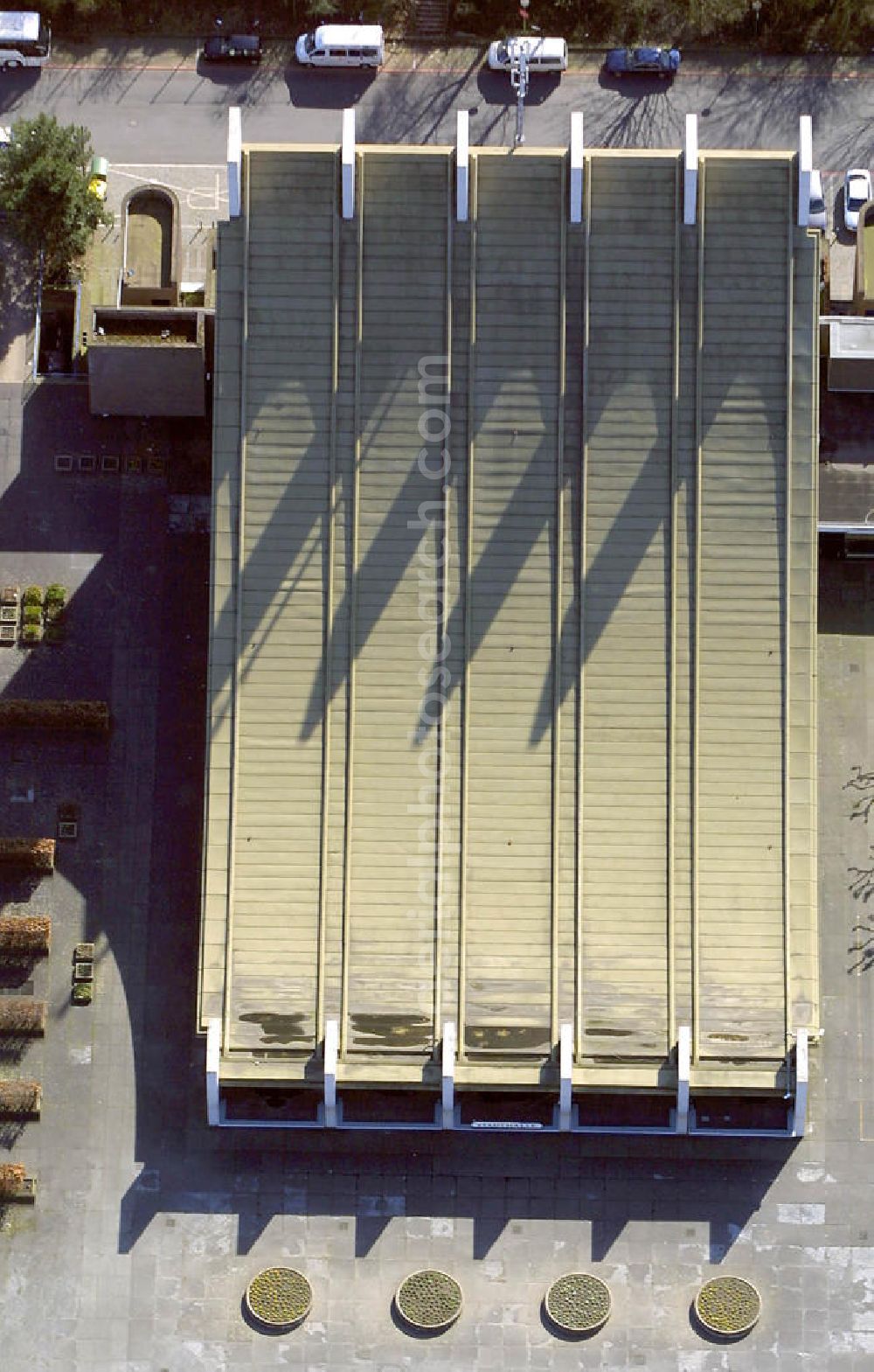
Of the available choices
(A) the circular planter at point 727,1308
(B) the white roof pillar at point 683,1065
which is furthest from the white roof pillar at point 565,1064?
(A) the circular planter at point 727,1308

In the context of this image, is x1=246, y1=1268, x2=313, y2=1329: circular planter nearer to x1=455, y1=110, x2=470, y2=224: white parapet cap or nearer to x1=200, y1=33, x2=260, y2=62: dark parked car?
x1=455, y1=110, x2=470, y2=224: white parapet cap

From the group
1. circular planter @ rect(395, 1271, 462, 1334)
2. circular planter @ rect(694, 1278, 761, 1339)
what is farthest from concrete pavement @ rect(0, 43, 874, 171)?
circular planter @ rect(395, 1271, 462, 1334)

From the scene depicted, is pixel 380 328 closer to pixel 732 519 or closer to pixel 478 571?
pixel 478 571

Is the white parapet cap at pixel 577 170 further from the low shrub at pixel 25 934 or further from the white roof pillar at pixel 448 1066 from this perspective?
the low shrub at pixel 25 934

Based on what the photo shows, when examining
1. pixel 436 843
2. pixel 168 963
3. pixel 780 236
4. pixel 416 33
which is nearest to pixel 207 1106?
pixel 168 963

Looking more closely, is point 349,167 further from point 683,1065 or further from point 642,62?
point 683,1065

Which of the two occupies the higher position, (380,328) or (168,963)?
(380,328)
